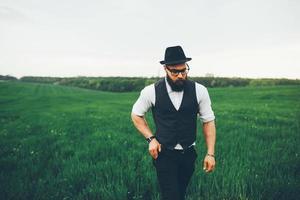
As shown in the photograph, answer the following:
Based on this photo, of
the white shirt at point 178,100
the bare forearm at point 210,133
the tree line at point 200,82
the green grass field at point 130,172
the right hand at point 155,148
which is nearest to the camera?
the right hand at point 155,148

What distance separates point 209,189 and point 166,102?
1.96 m

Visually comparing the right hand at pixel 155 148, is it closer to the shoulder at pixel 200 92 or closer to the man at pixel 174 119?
the man at pixel 174 119

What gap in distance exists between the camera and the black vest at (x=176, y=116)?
13.5 feet

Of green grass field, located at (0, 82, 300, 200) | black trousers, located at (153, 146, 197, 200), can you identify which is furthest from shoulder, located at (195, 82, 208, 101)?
green grass field, located at (0, 82, 300, 200)

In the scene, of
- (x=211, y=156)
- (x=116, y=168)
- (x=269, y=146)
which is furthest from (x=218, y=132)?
(x=211, y=156)

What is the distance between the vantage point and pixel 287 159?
6.76 m

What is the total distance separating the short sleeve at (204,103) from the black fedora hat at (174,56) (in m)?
0.42

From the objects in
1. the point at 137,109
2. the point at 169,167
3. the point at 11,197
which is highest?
the point at 137,109

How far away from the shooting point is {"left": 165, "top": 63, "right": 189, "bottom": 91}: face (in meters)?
4.08

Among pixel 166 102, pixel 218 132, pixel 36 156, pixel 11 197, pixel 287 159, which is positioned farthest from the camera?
pixel 218 132

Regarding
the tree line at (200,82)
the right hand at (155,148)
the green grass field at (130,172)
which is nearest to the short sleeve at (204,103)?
the right hand at (155,148)

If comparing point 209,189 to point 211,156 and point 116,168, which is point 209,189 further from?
point 116,168

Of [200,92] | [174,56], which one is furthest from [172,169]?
[174,56]

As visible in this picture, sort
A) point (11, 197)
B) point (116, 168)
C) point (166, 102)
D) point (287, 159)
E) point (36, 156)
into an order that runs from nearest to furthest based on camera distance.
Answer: point (166, 102), point (11, 197), point (116, 168), point (287, 159), point (36, 156)
